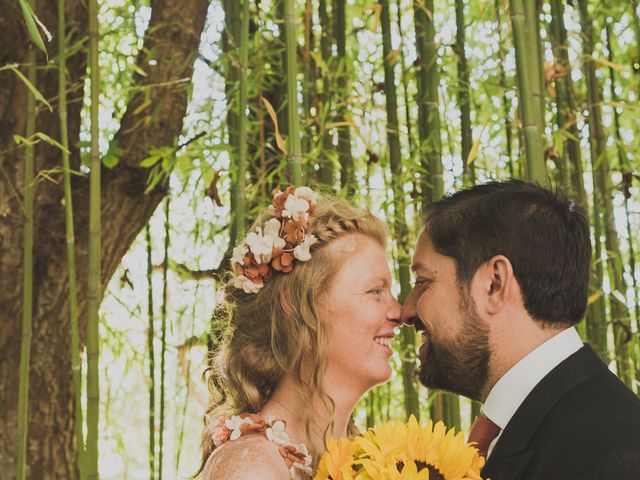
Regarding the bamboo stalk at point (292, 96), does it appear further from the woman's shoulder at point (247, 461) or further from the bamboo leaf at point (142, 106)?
the bamboo leaf at point (142, 106)

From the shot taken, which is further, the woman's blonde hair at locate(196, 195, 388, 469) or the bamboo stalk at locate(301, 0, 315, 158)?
the bamboo stalk at locate(301, 0, 315, 158)

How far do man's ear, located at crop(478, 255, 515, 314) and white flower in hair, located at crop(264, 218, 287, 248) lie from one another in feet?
1.41

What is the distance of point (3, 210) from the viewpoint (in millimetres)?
2998

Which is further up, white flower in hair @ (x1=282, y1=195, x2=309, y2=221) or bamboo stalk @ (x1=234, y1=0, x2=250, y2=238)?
bamboo stalk @ (x1=234, y1=0, x2=250, y2=238)

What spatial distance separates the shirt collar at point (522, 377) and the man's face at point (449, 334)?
47 mm

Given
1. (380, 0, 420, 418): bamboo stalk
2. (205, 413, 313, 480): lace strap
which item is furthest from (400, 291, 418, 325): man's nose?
(380, 0, 420, 418): bamboo stalk

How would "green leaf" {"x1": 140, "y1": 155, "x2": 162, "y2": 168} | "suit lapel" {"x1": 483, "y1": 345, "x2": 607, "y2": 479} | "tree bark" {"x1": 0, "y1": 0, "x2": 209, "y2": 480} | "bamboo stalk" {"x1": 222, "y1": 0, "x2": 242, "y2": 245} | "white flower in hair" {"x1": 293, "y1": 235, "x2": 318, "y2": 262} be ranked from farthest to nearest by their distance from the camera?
"tree bark" {"x1": 0, "y1": 0, "x2": 209, "y2": 480}
"green leaf" {"x1": 140, "y1": 155, "x2": 162, "y2": 168}
"bamboo stalk" {"x1": 222, "y1": 0, "x2": 242, "y2": 245}
"white flower in hair" {"x1": 293, "y1": 235, "x2": 318, "y2": 262}
"suit lapel" {"x1": 483, "y1": 345, "x2": 607, "y2": 479}

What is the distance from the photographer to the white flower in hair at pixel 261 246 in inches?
81.7

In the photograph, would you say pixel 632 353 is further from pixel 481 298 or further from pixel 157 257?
pixel 157 257

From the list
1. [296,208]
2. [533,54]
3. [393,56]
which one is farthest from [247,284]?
[393,56]

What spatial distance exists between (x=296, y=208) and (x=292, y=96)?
0.76 ft

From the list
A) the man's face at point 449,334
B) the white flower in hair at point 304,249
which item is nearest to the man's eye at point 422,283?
the man's face at point 449,334

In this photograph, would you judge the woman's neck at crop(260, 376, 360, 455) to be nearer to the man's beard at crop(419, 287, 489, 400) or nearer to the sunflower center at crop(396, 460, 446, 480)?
the man's beard at crop(419, 287, 489, 400)

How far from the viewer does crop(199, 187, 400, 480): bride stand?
2016 mm
